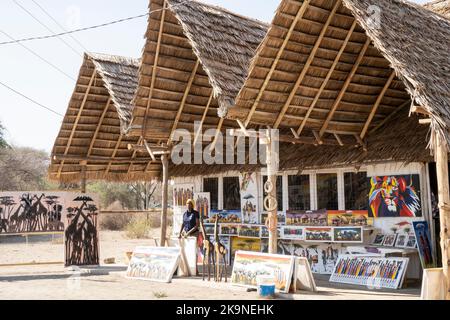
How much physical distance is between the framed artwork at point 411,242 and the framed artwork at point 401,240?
60 mm

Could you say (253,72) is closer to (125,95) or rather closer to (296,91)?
(296,91)

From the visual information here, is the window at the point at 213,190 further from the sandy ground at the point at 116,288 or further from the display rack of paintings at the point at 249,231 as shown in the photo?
the sandy ground at the point at 116,288

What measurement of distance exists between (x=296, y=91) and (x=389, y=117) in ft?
8.99

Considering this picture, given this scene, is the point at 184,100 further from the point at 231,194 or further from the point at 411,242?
the point at 411,242

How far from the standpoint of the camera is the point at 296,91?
32.0ft

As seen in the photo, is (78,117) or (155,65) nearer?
(155,65)

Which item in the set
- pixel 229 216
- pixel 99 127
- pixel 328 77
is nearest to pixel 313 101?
pixel 328 77

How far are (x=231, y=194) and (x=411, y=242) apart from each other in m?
5.19

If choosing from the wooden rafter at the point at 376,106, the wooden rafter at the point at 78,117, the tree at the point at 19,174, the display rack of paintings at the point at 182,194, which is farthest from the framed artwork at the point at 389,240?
the tree at the point at 19,174

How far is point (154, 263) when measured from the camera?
11.0 m

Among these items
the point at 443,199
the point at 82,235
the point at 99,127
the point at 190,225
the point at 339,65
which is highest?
the point at 339,65
